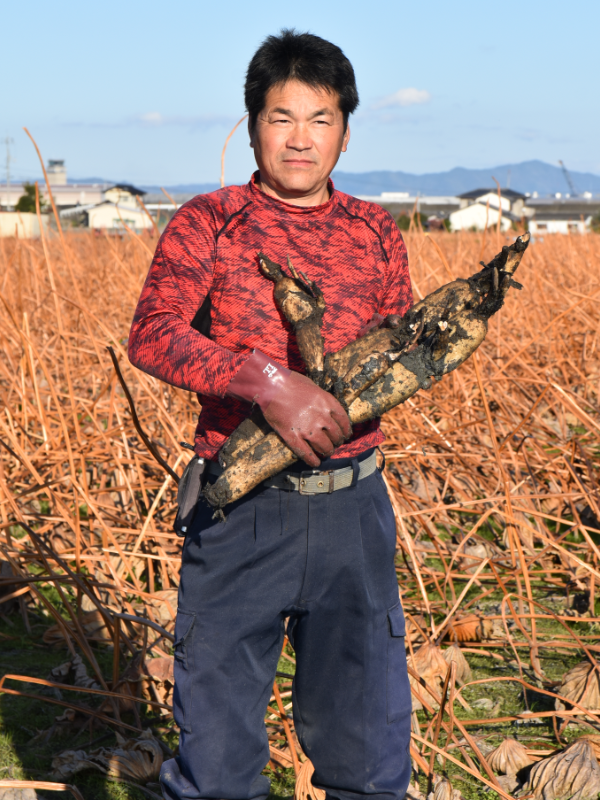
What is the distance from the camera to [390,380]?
122 centimetres

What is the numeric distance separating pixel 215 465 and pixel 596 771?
1083 millimetres

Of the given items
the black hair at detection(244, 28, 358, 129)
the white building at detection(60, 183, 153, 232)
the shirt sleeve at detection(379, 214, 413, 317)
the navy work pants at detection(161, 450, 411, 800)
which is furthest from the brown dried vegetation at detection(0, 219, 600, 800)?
the black hair at detection(244, 28, 358, 129)

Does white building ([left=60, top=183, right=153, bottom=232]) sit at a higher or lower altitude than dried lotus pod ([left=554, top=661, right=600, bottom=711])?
higher

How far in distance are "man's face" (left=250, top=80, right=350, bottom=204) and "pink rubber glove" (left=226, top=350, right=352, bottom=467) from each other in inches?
14.2

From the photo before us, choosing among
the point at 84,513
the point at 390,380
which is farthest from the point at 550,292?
the point at 390,380

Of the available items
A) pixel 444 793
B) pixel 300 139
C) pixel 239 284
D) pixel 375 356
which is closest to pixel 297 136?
pixel 300 139

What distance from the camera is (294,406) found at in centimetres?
112

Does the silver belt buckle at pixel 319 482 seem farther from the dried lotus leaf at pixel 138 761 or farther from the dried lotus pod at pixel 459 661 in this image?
the dried lotus pod at pixel 459 661

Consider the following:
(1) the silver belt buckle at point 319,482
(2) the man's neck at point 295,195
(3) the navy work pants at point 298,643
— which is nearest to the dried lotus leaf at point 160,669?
(3) the navy work pants at point 298,643

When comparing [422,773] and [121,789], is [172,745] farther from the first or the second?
[422,773]

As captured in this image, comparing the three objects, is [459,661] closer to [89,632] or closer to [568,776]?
[568,776]

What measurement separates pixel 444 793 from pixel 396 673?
0.46m

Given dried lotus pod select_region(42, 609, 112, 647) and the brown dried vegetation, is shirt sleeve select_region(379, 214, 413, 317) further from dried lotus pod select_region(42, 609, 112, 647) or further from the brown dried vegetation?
dried lotus pod select_region(42, 609, 112, 647)

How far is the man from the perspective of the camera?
1.26m
